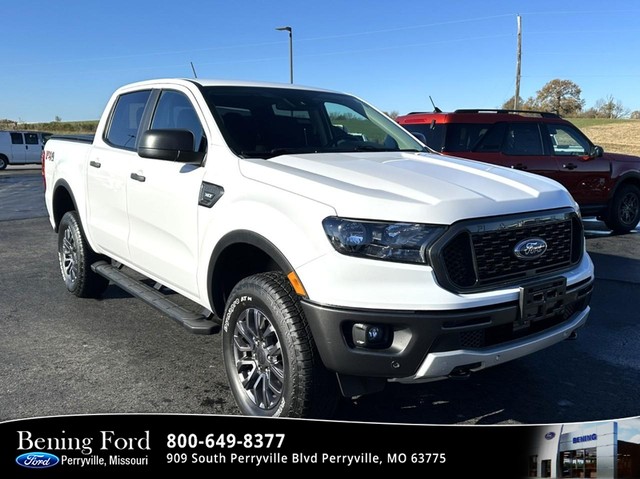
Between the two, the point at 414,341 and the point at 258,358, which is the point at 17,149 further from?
the point at 414,341

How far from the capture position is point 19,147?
89.9 feet

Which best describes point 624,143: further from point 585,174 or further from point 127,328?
point 127,328

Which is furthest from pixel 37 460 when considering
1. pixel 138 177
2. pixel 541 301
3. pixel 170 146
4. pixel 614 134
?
pixel 614 134

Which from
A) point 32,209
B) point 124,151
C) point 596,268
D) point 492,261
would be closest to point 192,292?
point 124,151

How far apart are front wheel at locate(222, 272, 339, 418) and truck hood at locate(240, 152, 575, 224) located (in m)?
0.52

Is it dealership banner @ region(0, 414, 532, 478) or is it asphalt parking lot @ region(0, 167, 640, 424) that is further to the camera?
asphalt parking lot @ region(0, 167, 640, 424)

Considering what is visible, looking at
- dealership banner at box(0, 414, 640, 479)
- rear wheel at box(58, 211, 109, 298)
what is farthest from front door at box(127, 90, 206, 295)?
rear wheel at box(58, 211, 109, 298)

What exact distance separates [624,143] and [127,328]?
132ft

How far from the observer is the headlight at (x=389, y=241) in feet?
8.57

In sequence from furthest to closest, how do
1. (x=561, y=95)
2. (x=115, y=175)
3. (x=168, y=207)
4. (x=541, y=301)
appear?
(x=561, y=95) < (x=115, y=175) < (x=168, y=207) < (x=541, y=301)

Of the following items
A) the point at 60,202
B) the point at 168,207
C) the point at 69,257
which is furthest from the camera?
the point at 60,202

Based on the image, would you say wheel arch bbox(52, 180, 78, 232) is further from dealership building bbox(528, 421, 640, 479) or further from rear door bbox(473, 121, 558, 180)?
rear door bbox(473, 121, 558, 180)

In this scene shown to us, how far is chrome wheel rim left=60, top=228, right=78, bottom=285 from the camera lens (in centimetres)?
550

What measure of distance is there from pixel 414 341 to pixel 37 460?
5.92ft
